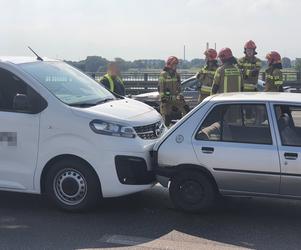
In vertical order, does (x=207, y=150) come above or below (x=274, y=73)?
below

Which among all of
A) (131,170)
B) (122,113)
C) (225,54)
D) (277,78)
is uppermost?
(225,54)

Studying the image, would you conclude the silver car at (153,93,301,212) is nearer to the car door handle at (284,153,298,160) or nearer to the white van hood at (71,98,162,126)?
the car door handle at (284,153,298,160)

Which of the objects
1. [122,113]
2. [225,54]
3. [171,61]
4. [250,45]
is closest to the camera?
[122,113]

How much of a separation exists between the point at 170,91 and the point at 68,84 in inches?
174

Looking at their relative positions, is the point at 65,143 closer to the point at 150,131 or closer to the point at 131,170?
the point at 131,170

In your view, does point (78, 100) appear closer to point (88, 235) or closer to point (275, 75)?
point (88, 235)

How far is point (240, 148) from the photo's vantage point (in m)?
5.81

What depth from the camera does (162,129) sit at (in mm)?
7004

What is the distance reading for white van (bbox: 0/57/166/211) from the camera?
5977 millimetres

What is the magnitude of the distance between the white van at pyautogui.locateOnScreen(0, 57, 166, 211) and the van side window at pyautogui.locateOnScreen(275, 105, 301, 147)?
154cm

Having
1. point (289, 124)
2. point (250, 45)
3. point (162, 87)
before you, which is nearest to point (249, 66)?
point (250, 45)

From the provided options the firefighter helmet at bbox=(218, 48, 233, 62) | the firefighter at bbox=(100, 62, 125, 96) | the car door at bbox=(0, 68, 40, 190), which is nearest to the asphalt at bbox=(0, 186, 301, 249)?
the car door at bbox=(0, 68, 40, 190)

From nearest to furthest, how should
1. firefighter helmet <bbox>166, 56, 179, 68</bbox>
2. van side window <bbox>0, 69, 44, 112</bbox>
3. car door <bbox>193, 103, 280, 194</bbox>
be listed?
car door <bbox>193, 103, 280, 194</bbox> → van side window <bbox>0, 69, 44, 112</bbox> → firefighter helmet <bbox>166, 56, 179, 68</bbox>

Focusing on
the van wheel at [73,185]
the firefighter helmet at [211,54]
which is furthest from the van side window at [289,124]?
the firefighter helmet at [211,54]
